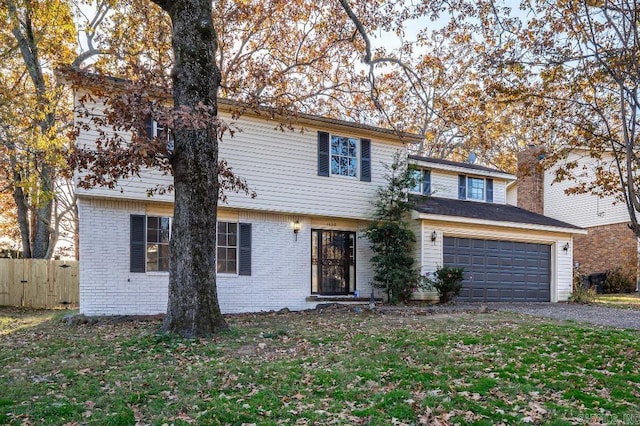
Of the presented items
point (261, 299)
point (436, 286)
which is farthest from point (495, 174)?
point (261, 299)

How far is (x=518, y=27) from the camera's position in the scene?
32.4ft

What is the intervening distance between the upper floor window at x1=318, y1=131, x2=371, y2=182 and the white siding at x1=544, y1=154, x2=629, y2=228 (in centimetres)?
1221

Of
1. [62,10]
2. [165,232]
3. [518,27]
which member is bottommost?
[165,232]

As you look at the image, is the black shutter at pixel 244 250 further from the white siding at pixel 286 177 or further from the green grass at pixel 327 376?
the green grass at pixel 327 376

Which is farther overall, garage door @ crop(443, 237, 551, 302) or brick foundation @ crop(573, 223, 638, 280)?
brick foundation @ crop(573, 223, 638, 280)

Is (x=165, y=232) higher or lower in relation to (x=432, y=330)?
higher

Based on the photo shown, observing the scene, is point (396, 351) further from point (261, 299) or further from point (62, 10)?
point (62, 10)

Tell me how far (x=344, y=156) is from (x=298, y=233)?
2705mm

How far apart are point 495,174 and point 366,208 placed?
714 cm

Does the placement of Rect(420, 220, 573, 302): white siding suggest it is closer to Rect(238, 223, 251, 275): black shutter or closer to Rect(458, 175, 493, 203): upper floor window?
Rect(458, 175, 493, 203): upper floor window

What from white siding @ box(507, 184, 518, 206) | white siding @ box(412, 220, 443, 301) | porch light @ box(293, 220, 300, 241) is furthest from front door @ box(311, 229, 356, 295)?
white siding @ box(507, 184, 518, 206)

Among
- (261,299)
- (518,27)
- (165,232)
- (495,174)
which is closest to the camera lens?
(518,27)

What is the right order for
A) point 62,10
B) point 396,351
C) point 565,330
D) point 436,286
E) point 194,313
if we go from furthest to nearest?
1. point 62,10
2. point 436,286
3. point 565,330
4. point 194,313
5. point 396,351

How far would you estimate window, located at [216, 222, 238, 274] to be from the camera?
13016 millimetres
